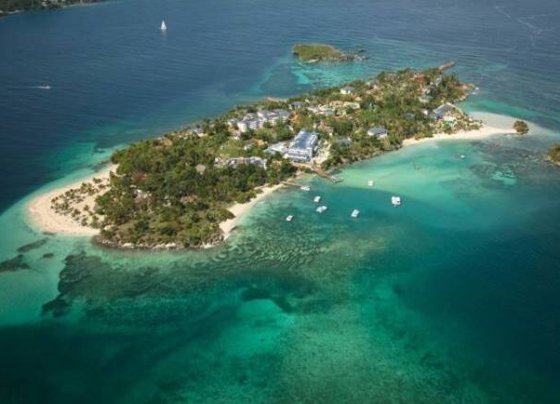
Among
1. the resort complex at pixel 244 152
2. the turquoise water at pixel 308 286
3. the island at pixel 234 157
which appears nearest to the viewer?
the turquoise water at pixel 308 286

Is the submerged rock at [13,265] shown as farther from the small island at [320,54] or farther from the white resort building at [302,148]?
the small island at [320,54]

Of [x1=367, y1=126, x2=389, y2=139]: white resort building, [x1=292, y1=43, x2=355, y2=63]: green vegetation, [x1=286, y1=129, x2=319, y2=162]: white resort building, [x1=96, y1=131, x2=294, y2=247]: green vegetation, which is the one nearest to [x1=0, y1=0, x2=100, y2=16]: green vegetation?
[x1=292, y1=43, x2=355, y2=63]: green vegetation

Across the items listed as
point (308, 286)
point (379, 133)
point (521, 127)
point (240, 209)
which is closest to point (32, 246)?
point (240, 209)

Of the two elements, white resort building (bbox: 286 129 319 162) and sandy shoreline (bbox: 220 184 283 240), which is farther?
white resort building (bbox: 286 129 319 162)

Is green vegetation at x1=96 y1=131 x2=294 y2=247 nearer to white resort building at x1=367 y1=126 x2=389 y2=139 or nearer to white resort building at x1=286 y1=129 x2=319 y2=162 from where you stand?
white resort building at x1=286 y1=129 x2=319 y2=162

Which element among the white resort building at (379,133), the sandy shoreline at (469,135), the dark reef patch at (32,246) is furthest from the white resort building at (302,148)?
the dark reef patch at (32,246)

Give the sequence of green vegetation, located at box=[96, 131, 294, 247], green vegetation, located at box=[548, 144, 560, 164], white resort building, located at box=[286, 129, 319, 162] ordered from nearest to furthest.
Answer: green vegetation, located at box=[96, 131, 294, 247] < green vegetation, located at box=[548, 144, 560, 164] < white resort building, located at box=[286, 129, 319, 162]

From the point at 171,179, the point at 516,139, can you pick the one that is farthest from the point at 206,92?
the point at 516,139

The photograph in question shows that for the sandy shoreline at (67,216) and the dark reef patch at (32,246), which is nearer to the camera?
the dark reef patch at (32,246)
